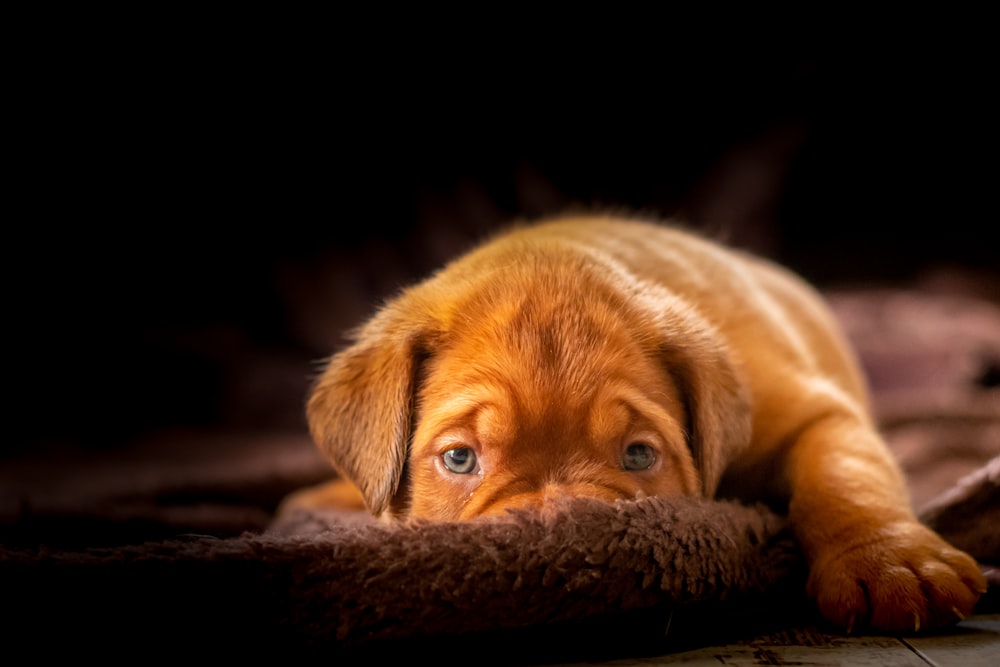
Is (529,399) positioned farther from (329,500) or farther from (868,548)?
(329,500)

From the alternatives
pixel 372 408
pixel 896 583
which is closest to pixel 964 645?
pixel 896 583

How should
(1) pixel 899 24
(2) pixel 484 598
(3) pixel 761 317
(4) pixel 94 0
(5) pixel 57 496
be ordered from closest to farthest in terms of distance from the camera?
(2) pixel 484 598, (3) pixel 761 317, (5) pixel 57 496, (4) pixel 94 0, (1) pixel 899 24

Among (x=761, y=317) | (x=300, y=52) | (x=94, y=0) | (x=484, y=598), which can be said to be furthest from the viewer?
(x=300, y=52)

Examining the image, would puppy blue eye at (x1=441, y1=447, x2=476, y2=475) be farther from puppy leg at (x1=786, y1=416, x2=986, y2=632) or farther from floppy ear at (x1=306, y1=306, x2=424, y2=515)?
puppy leg at (x1=786, y1=416, x2=986, y2=632)

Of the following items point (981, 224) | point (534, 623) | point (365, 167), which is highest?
point (365, 167)

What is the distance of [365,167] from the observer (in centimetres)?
823

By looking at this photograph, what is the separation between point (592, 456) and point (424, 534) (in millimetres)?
661

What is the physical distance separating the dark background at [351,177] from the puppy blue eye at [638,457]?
16.4 ft

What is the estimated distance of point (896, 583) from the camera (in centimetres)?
295

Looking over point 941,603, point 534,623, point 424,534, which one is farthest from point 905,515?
point 424,534

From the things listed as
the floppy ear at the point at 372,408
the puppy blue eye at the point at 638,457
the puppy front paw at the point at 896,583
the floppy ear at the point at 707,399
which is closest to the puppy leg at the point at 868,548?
the puppy front paw at the point at 896,583

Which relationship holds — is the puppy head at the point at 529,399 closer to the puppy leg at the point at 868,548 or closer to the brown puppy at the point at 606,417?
the brown puppy at the point at 606,417

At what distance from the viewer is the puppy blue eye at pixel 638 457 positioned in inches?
133

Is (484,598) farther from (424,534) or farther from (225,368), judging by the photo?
(225,368)
